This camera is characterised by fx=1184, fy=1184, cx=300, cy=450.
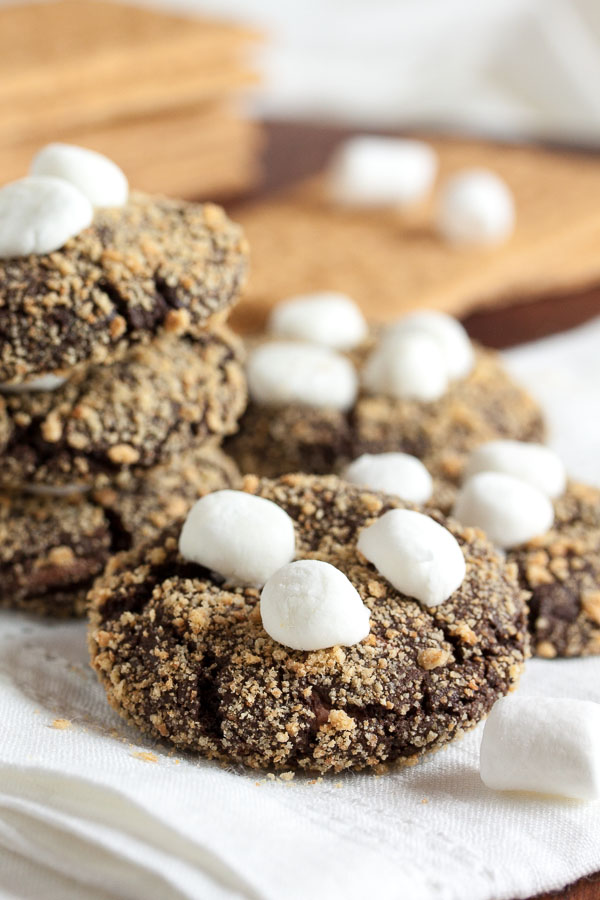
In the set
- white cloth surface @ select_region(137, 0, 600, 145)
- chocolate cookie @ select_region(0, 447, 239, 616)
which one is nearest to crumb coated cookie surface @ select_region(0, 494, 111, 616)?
chocolate cookie @ select_region(0, 447, 239, 616)

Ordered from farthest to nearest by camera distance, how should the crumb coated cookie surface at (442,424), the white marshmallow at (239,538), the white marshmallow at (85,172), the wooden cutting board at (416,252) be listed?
the wooden cutting board at (416,252) < the crumb coated cookie surface at (442,424) < the white marshmallow at (85,172) < the white marshmallow at (239,538)

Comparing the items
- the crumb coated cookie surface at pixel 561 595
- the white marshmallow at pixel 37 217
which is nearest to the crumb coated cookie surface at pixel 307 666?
the crumb coated cookie surface at pixel 561 595

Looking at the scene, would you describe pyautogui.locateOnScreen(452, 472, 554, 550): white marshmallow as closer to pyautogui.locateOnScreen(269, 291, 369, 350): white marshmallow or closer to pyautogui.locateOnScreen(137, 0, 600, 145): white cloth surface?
pyautogui.locateOnScreen(269, 291, 369, 350): white marshmallow

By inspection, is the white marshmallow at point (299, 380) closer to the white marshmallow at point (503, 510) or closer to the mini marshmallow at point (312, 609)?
the white marshmallow at point (503, 510)

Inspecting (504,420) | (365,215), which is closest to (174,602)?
(504,420)

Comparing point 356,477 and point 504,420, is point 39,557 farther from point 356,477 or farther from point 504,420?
point 504,420

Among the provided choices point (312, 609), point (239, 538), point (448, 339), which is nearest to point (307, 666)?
point (312, 609)
